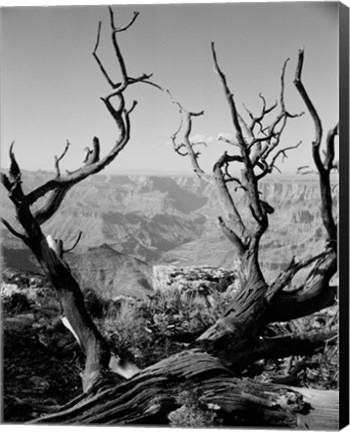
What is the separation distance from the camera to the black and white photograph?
21.2ft

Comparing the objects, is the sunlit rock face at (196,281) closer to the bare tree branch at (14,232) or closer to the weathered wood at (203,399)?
the weathered wood at (203,399)

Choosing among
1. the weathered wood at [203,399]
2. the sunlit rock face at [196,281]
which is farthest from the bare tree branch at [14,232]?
the weathered wood at [203,399]

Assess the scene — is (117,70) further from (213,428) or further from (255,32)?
(213,428)

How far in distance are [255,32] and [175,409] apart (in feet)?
7.98

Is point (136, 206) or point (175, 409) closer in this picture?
point (175, 409)

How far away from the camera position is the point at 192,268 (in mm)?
6707

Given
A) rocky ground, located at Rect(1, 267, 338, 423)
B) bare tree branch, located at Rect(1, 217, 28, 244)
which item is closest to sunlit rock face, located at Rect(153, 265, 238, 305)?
rocky ground, located at Rect(1, 267, 338, 423)

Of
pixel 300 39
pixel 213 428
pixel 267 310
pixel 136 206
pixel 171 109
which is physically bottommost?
pixel 213 428

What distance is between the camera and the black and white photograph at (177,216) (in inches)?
254

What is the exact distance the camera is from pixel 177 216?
6.96 m

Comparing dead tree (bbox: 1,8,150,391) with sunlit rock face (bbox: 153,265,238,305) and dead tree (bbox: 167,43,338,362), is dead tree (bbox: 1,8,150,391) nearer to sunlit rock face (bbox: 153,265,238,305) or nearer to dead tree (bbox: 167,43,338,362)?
dead tree (bbox: 167,43,338,362)

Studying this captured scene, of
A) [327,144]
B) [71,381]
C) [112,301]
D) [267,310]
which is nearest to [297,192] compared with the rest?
[327,144]

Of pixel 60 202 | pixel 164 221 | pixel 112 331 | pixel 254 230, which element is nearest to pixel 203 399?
pixel 112 331

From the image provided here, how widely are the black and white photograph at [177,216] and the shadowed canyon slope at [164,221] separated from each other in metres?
0.01
